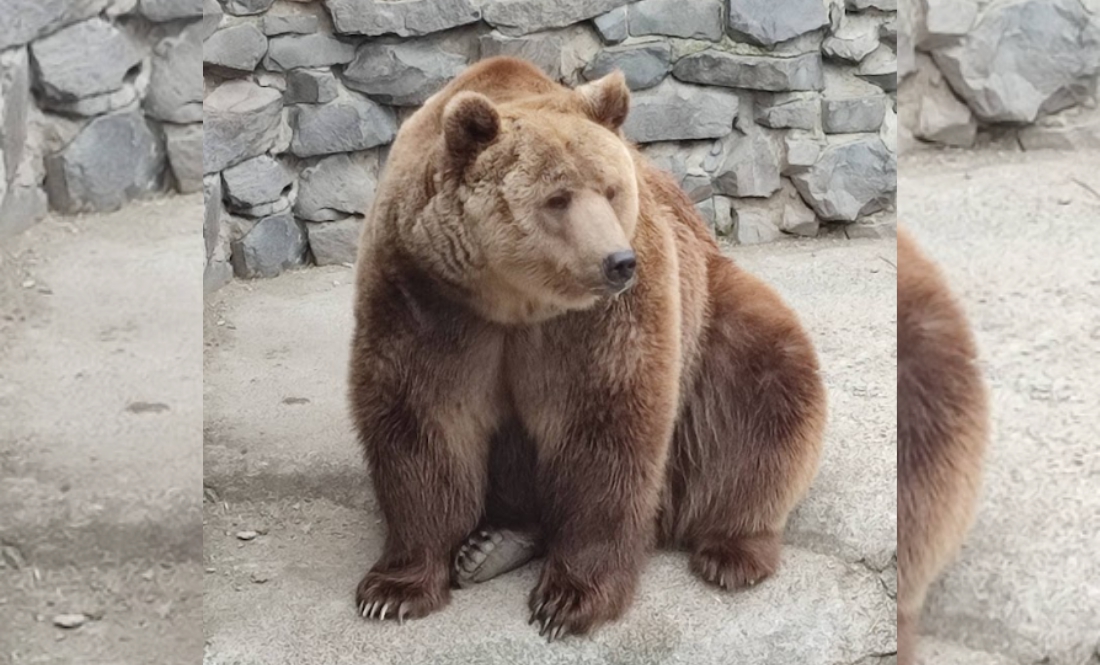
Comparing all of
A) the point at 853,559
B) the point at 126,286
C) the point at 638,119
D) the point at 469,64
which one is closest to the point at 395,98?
the point at 469,64

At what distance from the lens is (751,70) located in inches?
76.6

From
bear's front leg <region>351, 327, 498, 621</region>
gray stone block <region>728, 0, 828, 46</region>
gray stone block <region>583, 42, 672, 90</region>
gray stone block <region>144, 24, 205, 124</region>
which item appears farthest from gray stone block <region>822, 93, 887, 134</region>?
gray stone block <region>144, 24, 205, 124</region>

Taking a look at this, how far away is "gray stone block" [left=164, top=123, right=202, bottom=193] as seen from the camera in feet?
4.73

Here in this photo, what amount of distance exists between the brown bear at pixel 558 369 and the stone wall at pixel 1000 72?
1.20ft

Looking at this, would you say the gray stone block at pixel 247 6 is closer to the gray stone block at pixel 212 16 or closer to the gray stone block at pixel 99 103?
the gray stone block at pixel 212 16

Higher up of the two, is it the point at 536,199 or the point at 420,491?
the point at 536,199

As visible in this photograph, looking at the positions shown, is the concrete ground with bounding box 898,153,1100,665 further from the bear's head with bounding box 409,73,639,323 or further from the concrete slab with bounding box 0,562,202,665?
the concrete slab with bounding box 0,562,202,665

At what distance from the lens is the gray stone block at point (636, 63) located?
1.92m

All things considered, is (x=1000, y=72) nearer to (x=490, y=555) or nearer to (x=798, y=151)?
(x=798, y=151)

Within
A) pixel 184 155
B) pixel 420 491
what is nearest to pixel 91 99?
pixel 184 155

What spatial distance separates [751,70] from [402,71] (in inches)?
19.8

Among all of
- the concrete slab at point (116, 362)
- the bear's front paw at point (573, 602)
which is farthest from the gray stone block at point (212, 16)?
the bear's front paw at point (573, 602)

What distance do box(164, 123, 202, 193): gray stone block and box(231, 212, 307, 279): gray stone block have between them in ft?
1.50

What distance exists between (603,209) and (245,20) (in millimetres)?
572
